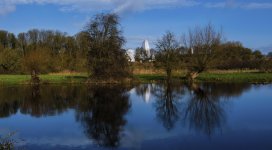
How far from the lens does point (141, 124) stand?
48.3ft

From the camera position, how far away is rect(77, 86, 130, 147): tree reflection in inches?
485

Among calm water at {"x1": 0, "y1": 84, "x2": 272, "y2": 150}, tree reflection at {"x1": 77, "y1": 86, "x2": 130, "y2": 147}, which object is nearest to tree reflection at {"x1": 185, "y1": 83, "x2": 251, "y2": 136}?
calm water at {"x1": 0, "y1": 84, "x2": 272, "y2": 150}

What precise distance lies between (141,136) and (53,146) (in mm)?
2871

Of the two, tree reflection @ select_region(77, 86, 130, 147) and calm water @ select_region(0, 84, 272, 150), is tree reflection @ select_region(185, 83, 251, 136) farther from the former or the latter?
tree reflection @ select_region(77, 86, 130, 147)

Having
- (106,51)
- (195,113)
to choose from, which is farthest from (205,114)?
(106,51)

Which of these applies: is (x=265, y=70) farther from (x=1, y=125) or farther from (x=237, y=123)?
(x=1, y=125)

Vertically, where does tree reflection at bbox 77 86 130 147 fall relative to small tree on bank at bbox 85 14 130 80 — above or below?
below

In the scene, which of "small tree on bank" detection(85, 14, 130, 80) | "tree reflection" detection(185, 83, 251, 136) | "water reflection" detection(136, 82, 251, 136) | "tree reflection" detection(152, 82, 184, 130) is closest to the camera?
"tree reflection" detection(185, 83, 251, 136)

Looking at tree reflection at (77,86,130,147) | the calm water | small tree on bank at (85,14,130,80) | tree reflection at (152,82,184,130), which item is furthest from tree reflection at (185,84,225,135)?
small tree on bank at (85,14,130,80)

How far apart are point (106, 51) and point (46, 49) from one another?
2138 cm

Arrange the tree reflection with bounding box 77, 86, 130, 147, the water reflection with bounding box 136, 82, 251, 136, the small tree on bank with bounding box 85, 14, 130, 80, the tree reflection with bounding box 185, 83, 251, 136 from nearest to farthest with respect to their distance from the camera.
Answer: the tree reflection with bounding box 77, 86, 130, 147 → the tree reflection with bounding box 185, 83, 251, 136 → the water reflection with bounding box 136, 82, 251, 136 → the small tree on bank with bounding box 85, 14, 130, 80

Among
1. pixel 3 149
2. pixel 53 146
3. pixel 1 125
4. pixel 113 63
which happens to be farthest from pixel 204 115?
pixel 113 63

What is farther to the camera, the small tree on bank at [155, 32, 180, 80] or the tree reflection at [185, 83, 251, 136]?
the small tree on bank at [155, 32, 180, 80]

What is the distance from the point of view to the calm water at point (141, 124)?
11320 mm
